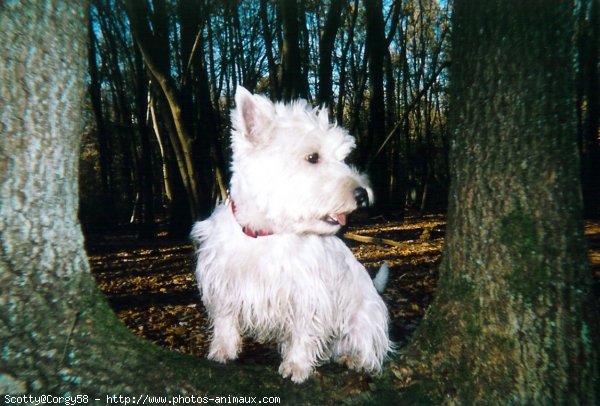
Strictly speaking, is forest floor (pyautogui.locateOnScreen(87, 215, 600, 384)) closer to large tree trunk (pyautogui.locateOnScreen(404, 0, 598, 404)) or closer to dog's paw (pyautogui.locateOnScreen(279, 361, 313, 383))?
dog's paw (pyautogui.locateOnScreen(279, 361, 313, 383))

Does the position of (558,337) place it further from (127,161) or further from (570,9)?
(127,161)

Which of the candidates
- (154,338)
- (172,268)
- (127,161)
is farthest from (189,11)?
(127,161)

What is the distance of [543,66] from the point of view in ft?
7.49

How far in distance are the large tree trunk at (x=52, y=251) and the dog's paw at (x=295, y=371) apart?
1.26 feet

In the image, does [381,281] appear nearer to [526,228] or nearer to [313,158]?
[313,158]

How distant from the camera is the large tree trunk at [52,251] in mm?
1770

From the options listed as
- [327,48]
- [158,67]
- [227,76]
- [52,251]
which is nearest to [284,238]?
[52,251]

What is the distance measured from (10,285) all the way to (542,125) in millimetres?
2841

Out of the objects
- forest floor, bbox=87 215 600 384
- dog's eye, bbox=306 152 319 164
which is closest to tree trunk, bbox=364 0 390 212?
forest floor, bbox=87 215 600 384

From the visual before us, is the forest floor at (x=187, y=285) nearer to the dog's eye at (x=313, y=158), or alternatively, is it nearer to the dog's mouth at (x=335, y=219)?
the dog's mouth at (x=335, y=219)

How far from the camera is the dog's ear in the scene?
306 centimetres

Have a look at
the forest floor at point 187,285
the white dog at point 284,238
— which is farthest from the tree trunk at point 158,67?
the white dog at point 284,238

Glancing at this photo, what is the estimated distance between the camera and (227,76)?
22156 mm

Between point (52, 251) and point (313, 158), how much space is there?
6.47 ft
